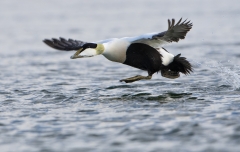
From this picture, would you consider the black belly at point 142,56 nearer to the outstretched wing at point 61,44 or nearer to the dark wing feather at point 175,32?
the dark wing feather at point 175,32

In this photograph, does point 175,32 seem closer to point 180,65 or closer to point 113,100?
point 180,65

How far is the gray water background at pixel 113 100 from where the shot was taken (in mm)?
7371

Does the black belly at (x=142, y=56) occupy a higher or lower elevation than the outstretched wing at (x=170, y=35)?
lower

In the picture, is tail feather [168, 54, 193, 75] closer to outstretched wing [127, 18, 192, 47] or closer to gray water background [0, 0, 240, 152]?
gray water background [0, 0, 240, 152]

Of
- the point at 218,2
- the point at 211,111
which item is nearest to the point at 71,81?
the point at 211,111

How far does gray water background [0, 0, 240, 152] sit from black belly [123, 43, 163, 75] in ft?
1.87

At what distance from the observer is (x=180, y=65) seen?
35.2 feet

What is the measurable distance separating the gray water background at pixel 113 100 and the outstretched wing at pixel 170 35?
1.00m

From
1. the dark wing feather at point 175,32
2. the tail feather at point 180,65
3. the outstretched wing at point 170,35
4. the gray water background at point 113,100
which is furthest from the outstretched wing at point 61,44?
the dark wing feather at point 175,32

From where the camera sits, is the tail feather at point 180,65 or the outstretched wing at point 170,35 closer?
the outstretched wing at point 170,35

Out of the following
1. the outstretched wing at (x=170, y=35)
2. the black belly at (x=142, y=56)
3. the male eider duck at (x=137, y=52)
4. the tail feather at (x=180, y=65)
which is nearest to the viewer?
the outstretched wing at (x=170, y=35)

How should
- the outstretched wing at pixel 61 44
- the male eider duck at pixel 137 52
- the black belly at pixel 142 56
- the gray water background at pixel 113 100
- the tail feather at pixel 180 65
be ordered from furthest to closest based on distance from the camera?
the outstretched wing at pixel 61 44
the tail feather at pixel 180 65
the black belly at pixel 142 56
the male eider duck at pixel 137 52
the gray water background at pixel 113 100

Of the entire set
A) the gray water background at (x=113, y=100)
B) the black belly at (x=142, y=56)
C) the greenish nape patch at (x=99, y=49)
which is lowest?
the gray water background at (x=113, y=100)

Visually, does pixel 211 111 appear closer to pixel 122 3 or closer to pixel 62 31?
pixel 62 31
